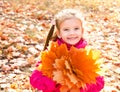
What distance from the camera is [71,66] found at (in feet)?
9.25

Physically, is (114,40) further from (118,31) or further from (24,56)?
(24,56)

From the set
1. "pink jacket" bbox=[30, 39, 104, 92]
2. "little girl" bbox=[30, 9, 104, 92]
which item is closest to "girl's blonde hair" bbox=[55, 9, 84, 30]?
"little girl" bbox=[30, 9, 104, 92]

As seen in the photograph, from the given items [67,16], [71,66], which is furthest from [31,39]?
[71,66]

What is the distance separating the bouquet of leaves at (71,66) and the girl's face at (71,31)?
10 cm

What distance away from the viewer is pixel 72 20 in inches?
115

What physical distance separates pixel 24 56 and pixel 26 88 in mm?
1112

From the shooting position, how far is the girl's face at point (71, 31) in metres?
2.89

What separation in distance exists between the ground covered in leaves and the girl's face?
0.18 meters

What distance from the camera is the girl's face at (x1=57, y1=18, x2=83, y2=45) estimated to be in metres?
2.89

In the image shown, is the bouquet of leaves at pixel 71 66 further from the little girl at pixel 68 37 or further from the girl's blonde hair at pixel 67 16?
the girl's blonde hair at pixel 67 16

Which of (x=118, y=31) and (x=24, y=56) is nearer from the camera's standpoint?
(x=24, y=56)

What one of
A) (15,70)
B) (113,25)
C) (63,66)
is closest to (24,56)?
(15,70)

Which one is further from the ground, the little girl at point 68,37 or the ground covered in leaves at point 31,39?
the little girl at point 68,37

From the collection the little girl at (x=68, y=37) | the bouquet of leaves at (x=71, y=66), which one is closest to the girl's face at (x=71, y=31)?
the little girl at (x=68, y=37)
